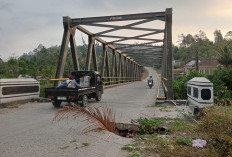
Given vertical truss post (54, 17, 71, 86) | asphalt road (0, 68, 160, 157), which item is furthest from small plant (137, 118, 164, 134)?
vertical truss post (54, 17, 71, 86)

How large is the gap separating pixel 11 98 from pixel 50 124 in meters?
4.71

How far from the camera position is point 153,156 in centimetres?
296

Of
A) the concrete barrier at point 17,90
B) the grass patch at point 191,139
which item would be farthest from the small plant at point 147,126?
the concrete barrier at point 17,90

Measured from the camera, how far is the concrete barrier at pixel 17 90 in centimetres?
853

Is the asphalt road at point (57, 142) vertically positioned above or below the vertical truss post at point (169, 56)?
below

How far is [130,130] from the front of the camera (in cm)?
480

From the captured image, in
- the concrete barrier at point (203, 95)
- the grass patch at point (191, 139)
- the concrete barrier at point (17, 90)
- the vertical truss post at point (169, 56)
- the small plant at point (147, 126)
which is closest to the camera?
the grass patch at point (191, 139)

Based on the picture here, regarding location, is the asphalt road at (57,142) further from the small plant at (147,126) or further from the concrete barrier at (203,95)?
the concrete barrier at (203,95)

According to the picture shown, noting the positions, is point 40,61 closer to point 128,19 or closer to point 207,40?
point 128,19

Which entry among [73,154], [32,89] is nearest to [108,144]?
[73,154]

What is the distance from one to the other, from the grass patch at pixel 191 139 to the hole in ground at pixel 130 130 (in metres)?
0.19

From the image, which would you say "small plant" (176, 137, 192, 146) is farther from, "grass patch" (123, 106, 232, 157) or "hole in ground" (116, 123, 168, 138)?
"hole in ground" (116, 123, 168, 138)

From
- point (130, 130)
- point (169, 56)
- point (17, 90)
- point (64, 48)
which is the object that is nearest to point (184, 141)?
point (130, 130)

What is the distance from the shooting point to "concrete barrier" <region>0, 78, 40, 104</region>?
336 inches
